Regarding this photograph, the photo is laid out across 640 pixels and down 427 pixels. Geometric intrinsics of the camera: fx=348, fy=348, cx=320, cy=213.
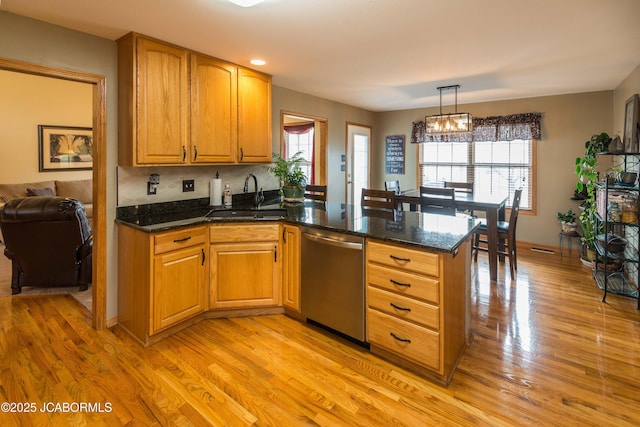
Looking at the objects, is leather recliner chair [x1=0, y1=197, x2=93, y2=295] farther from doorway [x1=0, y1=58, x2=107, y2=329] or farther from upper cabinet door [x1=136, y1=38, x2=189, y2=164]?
upper cabinet door [x1=136, y1=38, x2=189, y2=164]

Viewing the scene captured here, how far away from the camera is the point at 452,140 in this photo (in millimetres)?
5848

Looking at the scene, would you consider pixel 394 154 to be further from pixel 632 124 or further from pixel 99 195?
pixel 99 195

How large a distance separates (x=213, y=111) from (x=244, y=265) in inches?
56.2

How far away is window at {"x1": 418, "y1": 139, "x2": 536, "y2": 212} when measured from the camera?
5293 mm

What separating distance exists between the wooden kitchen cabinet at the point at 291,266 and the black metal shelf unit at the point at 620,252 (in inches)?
116

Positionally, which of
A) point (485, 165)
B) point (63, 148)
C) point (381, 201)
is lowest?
point (381, 201)

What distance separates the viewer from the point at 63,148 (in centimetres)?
631

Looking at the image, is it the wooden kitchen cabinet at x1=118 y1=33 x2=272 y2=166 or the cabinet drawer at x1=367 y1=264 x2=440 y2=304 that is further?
the wooden kitchen cabinet at x1=118 y1=33 x2=272 y2=166

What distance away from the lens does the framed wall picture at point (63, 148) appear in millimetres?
6059

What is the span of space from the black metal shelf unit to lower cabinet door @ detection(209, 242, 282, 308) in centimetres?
314

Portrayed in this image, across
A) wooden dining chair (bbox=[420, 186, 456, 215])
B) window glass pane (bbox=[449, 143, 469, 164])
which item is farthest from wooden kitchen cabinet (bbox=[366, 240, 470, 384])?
window glass pane (bbox=[449, 143, 469, 164])

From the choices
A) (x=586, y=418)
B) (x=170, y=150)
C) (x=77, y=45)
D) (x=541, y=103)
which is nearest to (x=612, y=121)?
(x=541, y=103)

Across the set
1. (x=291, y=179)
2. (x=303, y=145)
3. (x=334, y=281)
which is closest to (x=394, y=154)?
(x=303, y=145)

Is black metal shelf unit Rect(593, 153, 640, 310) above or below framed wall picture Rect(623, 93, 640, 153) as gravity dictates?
below
